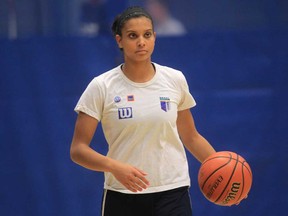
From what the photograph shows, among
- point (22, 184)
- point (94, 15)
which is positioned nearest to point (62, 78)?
point (94, 15)

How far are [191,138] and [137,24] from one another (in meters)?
0.88

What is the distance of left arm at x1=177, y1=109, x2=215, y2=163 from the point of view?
13.2 ft

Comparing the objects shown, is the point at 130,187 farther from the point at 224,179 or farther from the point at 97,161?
the point at 224,179

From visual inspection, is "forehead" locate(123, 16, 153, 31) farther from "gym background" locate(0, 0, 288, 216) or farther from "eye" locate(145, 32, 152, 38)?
"gym background" locate(0, 0, 288, 216)

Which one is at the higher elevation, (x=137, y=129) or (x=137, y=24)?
(x=137, y=24)

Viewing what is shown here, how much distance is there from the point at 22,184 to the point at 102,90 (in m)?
1.85

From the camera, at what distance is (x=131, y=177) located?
3332mm

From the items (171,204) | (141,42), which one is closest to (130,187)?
(171,204)

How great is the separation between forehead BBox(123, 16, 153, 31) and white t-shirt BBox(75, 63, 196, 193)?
303mm

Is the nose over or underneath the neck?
over

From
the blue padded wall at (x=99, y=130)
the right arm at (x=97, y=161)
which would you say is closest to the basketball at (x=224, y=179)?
the right arm at (x=97, y=161)

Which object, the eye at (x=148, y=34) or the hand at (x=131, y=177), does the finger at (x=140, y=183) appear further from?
the eye at (x=148, y=34)

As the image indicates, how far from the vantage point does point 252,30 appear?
5465mm

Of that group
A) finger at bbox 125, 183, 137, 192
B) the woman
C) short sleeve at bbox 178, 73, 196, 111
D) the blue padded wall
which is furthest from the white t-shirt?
the blue padded wall
